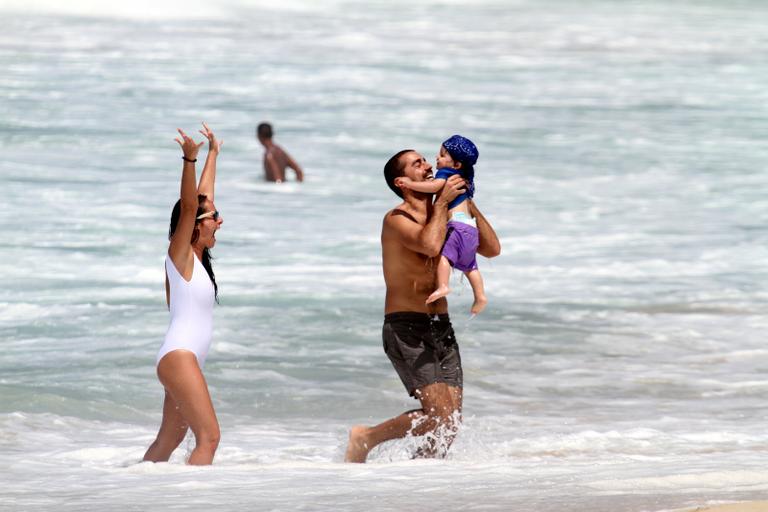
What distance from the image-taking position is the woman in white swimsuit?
6785mm

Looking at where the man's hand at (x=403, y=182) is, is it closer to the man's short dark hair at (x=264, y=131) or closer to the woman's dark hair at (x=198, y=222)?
the woman's dark hair at (x=198, y=222)

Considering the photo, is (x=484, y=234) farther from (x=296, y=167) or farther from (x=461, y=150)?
(x=296, y=167)

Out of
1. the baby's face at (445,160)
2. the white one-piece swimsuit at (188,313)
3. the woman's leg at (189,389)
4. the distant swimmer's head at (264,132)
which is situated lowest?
the distant swimmer's head at (264,132)

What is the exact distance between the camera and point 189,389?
22.3 ft

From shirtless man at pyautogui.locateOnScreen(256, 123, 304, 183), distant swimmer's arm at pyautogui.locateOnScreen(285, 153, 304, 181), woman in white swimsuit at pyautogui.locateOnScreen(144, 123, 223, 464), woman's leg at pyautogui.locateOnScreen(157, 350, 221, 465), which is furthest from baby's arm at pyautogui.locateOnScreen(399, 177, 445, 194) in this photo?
distant swimmer's arm at pyautogui.locateOnScreen(285, 153, 304, 181)

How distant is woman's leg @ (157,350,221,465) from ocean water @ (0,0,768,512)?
0.72ft

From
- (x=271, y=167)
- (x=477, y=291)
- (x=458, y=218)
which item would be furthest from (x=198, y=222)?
(x=271, y=167)

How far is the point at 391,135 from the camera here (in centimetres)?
2803

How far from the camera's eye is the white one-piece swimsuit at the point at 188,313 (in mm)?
6891

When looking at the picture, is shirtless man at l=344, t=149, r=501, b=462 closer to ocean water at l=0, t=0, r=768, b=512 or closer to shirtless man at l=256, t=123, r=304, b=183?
ocean water at l=0, t=0, r=768, b=512

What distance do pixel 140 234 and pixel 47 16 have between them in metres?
36.1

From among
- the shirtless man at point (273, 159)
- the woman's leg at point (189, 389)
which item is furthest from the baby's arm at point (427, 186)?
the shirtless man at point (273, 159)

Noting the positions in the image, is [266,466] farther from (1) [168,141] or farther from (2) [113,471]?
(1) [168,141]

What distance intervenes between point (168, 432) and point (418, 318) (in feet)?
3.96
